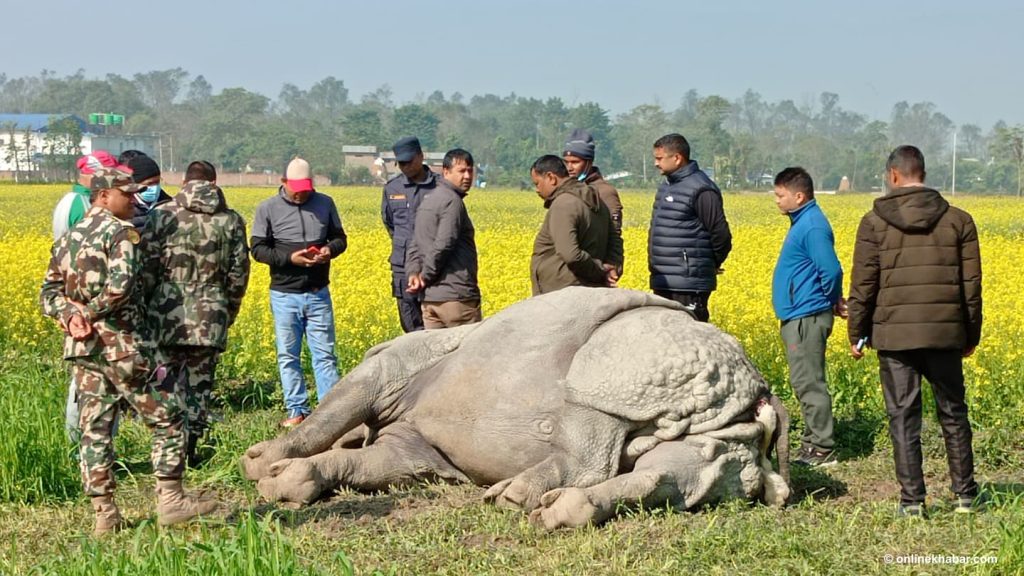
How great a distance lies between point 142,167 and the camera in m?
7.73

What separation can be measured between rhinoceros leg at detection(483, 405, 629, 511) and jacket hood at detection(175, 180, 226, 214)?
243 cm

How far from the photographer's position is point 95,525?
5.93m

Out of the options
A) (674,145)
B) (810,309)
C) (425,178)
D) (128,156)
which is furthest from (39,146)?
(810,309)

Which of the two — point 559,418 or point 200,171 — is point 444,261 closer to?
point 200,171

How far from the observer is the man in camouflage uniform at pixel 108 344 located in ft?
18.8

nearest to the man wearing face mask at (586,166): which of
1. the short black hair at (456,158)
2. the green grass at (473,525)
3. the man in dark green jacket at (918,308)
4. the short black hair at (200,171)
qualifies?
the short black hair at (456,158)

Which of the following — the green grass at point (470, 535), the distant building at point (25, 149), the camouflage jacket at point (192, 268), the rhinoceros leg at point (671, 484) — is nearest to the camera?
the green grass at point (470, 535)

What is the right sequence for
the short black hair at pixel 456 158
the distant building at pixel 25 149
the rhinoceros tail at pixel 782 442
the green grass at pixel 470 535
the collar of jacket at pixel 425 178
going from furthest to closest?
the distant building at pixel 25 149 < the collar of jacket at pixel 425 178 < the short black hair at pixel 456 158 < the rhinoceros tail at pixel 782 442 < the green grass at pixel 470 535

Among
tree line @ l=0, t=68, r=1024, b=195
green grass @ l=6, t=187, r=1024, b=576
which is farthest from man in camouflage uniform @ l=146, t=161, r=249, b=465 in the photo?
tree line @ l=0, t=68, r=1024, b=195

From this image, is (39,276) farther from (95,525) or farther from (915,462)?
(915,462)

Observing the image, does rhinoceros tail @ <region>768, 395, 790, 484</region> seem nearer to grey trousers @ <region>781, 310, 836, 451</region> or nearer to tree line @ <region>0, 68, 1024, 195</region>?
grey trousers @ <region>781, 310, 836, 451</region>

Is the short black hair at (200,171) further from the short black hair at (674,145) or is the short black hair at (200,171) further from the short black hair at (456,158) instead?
the short black hair at (674,145)

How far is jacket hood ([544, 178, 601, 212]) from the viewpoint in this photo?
802 centimetres

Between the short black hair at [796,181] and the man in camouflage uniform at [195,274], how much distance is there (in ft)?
11.0
